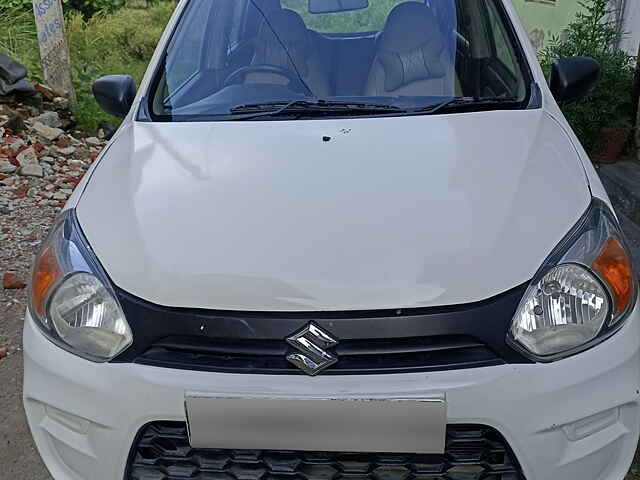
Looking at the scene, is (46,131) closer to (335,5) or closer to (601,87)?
(335,5)

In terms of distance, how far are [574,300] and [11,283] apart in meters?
2.87

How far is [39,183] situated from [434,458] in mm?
4106


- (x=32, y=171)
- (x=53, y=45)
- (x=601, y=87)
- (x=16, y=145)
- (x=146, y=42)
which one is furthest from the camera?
(x=146, y=42)

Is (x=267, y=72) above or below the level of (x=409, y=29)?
below

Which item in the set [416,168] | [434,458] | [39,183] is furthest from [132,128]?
[39,183]

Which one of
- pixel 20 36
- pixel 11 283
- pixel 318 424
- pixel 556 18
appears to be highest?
pixel 318 424

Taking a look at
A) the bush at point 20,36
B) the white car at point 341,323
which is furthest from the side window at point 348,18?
the bush at point 20,36

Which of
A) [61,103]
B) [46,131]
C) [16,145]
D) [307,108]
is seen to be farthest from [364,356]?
[61,103]

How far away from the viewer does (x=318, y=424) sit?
5.07 ft

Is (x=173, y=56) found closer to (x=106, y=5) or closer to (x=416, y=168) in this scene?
(x=416, y=168)

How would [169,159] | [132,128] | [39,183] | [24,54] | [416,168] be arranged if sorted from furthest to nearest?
[24,54], [39,183], [132,128], [169,159], [416,168]

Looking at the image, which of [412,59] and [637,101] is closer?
[412,59]

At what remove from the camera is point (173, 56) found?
2.73 m

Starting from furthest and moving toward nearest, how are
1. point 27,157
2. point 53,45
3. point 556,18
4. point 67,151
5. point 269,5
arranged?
point 556,18 → point 53,45 → point 67,151 → point 27,157 → point 269,5
